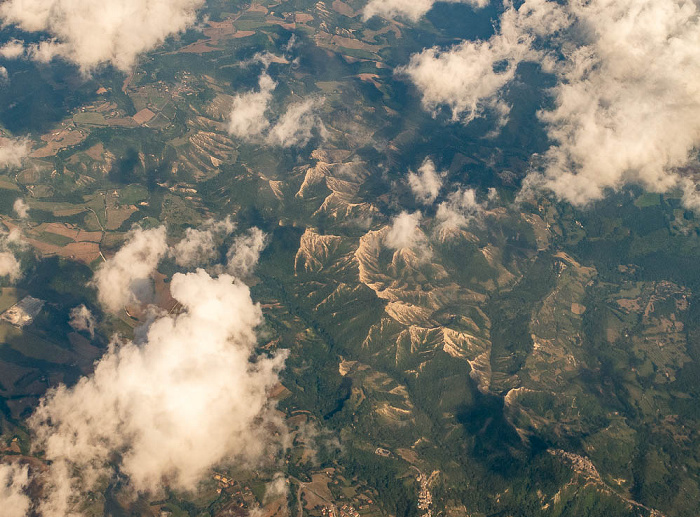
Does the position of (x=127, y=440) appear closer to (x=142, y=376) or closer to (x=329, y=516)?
(x=142, y=376)

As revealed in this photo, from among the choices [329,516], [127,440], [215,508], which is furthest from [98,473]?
[329,516]

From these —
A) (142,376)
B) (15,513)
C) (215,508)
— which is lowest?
(215,508)

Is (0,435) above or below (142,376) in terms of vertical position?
below

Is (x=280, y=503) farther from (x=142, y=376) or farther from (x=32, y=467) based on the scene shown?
(x=32, y=467)

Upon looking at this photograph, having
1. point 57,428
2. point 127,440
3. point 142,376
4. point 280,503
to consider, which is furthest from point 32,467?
point 280,503

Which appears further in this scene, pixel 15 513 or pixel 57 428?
pixel 57 428

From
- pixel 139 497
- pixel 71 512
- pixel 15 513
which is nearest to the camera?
pixel 15 513

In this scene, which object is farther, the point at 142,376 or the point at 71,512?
the point at 142,376

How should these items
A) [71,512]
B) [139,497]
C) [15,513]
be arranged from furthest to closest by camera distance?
[139,497] < [71,512] < [15,513]

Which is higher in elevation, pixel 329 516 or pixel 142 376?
pixel 142 376
